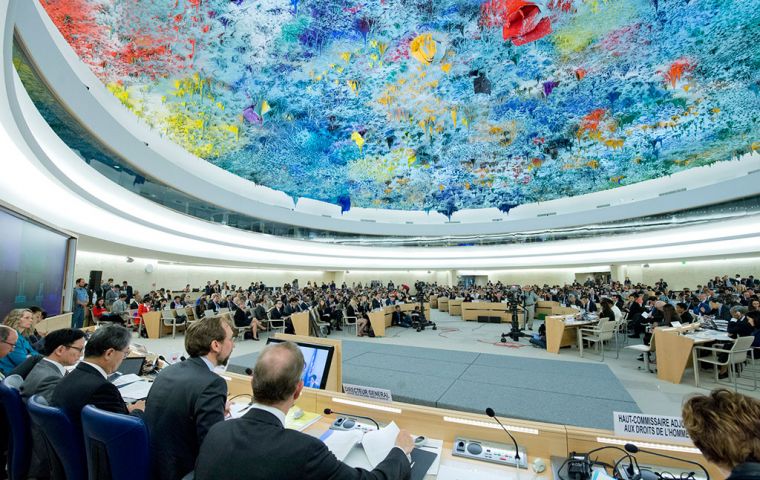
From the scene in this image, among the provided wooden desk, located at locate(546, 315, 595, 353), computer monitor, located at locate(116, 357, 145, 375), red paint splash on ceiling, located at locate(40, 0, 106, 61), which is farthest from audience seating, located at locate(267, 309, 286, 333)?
red paint splash on ceiling, located at locate(40, 0, 106, 61)

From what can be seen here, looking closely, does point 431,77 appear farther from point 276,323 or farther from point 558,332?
point 276,323

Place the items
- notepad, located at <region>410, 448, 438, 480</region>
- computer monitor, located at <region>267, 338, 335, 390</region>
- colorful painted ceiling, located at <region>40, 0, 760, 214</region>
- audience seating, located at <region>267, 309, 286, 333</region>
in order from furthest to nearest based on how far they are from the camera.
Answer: audience seating, located at <region>267, 309, 286, 333</region> → colorful painted ceiling, located at <region>40, 0, 760, 214</region> → computer monitor, located at <region>267, 338, 335, 390</region> → notepad, located at <region>410, 448, 438, 480</region>

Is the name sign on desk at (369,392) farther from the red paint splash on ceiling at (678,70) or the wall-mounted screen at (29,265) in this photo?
the red paint splash on ceiling at (678,70)

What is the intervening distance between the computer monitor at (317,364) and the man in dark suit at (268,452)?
1239 millimetres

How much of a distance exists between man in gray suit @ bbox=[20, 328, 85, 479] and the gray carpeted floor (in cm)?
299

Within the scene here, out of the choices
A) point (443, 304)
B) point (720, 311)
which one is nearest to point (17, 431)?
point (720, 311)

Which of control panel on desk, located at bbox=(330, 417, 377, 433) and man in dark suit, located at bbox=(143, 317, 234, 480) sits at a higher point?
man in dark suit, located at bbox=(143, 317, 234, 480)

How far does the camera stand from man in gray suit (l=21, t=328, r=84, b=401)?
213cm

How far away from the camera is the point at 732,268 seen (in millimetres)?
17266

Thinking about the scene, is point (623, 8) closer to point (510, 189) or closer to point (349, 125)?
point (349, 125)

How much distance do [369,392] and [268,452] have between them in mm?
1078

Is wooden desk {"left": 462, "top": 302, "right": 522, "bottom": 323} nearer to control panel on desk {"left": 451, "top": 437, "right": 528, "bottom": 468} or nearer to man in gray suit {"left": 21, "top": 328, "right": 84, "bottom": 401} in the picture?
control panel on desk {"left": 451, "top": 437, "right": 528, "bottom": 468}

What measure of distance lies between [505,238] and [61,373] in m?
23.7

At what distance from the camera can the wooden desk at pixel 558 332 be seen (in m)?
7.46
